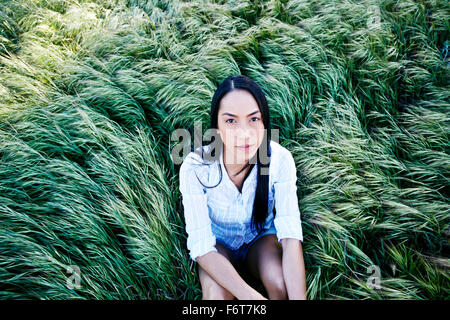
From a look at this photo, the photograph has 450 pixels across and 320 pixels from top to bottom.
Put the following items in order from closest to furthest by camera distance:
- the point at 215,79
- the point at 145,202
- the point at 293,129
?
the point at 145,202 < the point at 293,129 < the point at 215,79

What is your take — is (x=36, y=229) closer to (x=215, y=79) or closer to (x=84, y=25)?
(x=215, y=79)

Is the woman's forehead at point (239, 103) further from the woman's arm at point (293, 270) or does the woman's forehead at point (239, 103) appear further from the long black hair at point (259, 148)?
the woman's arm at point (293, 270)

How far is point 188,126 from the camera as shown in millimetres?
2100

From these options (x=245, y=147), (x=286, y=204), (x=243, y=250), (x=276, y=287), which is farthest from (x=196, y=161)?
(x=276, y=287)

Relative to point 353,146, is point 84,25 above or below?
above

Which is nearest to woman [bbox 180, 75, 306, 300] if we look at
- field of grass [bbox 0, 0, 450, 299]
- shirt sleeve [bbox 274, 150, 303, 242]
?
shirt sleeve [bbox 274, 150, 303, 242]

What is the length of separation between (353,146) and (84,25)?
273 centimetres

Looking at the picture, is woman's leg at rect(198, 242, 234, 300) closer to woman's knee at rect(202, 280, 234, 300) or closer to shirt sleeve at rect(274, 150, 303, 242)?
woman's knee at rect(202, 280, 234, 300)

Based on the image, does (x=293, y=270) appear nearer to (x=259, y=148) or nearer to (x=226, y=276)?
(x=226, y=276)

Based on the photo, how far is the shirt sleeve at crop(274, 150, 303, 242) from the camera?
1328 mm

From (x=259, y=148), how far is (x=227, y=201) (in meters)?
0.32

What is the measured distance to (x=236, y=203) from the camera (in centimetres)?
139

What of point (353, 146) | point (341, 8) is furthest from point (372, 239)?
point (341, 8)

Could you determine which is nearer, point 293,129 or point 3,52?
point 293,129
